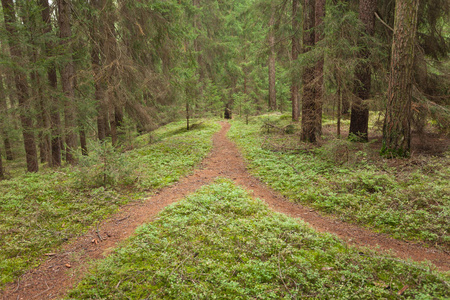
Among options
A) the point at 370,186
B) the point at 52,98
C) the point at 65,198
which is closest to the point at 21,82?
the point at 52,98

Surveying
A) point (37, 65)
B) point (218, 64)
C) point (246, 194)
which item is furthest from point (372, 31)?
point (218, 64)

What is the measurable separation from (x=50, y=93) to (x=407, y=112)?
13848 millimetres

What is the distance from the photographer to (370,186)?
5723 mm

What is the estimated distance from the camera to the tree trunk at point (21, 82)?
347 inches

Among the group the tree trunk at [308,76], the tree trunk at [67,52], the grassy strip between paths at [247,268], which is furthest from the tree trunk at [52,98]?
the tree trunk at [308,76]

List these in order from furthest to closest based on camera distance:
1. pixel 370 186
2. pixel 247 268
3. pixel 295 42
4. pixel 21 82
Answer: pixel 295 42 < pixel 21 82 < pixel 370 186 < pixel 247 268

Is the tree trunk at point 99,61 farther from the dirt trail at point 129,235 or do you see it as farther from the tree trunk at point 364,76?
the tree trunk at point 364,76

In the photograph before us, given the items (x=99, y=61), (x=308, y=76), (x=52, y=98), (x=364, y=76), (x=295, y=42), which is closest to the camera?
(x=364, y=76)

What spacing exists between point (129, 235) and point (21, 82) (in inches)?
422

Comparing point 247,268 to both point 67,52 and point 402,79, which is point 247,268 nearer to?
point 402,79

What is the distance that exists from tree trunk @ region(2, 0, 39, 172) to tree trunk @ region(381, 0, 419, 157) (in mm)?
13062

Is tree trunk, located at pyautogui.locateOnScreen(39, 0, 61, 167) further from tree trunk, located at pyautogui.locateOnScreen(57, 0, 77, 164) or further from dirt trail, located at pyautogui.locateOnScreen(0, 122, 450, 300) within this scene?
dirt trail, located at pyautogui.locateOnScreen(0, 122, 450, 300)

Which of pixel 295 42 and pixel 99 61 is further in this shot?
pixel 295 42

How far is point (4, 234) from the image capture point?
4.37 m
